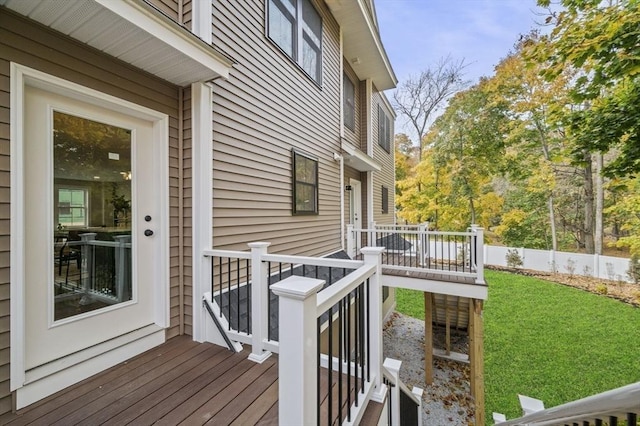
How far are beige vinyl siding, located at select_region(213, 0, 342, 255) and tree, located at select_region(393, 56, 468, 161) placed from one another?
13.9 meters

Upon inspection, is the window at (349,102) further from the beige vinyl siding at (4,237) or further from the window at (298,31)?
the beige vinyl siding at (4,237)

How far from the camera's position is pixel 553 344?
7281 millimetres

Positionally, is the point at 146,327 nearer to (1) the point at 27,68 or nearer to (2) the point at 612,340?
(1) the point at 27,68

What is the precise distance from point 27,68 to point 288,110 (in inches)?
126

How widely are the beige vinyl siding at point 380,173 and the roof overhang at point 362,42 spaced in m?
0.91

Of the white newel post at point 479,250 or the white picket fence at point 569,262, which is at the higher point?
the white newel post at point 479,250

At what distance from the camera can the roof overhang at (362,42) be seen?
20.4ft

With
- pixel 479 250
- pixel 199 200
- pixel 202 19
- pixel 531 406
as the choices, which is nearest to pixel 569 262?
pixel 479 250

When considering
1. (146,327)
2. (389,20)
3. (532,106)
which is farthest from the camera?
(389,20)

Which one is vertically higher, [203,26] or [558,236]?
[203,26]

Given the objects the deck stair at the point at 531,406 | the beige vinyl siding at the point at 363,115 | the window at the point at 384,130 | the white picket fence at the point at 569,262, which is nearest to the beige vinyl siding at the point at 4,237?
the deck stair at the point at 531,406

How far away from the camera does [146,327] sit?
2.69 m

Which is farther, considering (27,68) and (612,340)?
(612,340)

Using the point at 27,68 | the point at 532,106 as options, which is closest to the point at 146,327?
the point at 27,68
